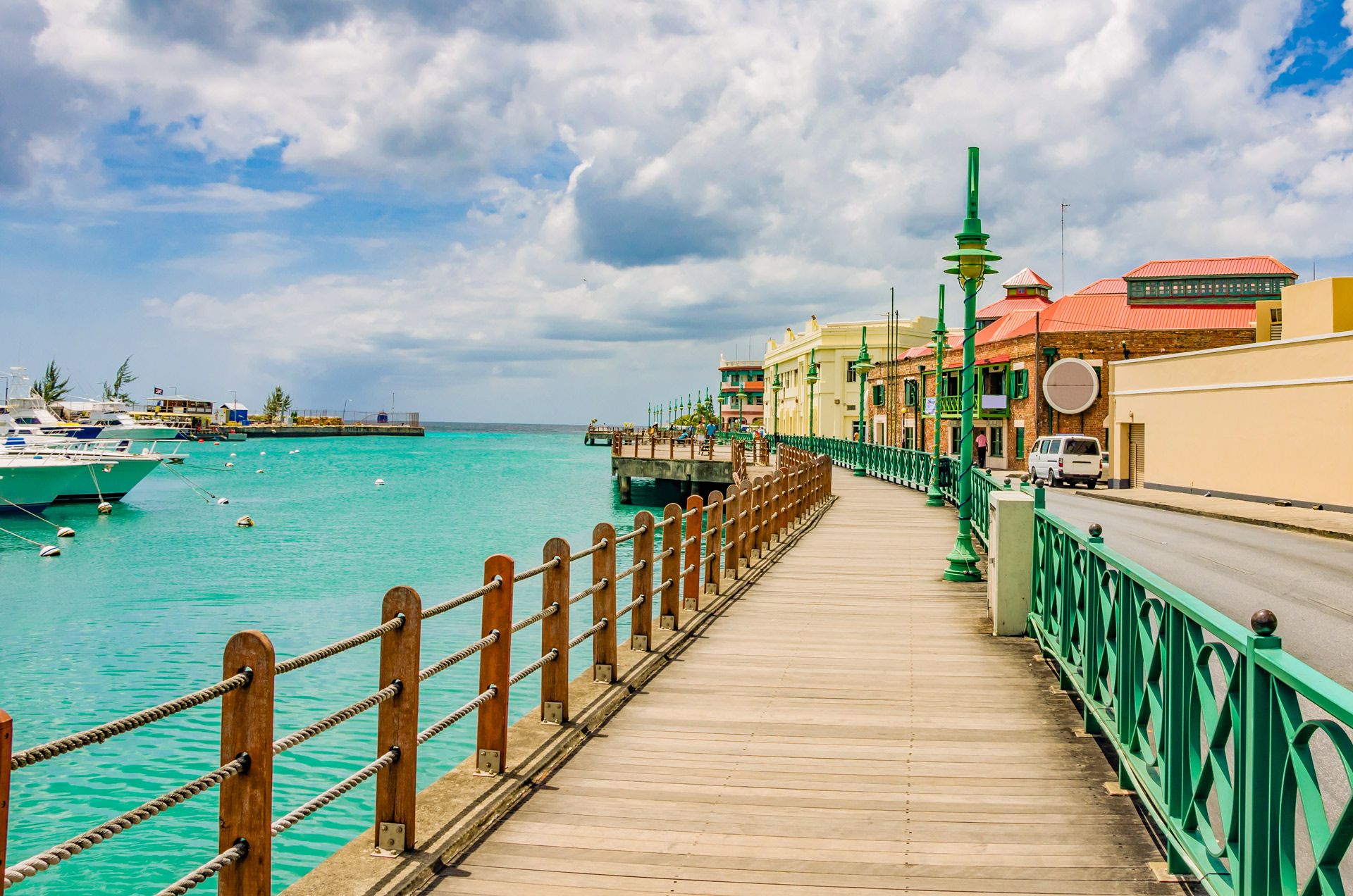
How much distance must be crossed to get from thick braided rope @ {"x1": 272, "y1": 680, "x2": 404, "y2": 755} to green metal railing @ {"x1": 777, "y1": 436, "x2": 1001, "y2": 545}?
1358cm

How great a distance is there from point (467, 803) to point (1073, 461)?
1535 inches

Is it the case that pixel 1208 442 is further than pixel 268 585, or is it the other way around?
pixel 1208 442

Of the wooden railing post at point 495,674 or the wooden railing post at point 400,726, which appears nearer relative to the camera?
the wooden railing post at point 400,726

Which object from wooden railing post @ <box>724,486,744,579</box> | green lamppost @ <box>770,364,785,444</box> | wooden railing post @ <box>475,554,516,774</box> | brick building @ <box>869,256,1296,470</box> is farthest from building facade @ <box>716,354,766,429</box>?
wooden railing post @ <box>475,554,516,774</box>

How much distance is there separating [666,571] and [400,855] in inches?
238

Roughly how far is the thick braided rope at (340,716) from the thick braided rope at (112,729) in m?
0.36

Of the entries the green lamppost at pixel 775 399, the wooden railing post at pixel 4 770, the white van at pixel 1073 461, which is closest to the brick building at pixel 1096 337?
the white van at pixel 1073 461

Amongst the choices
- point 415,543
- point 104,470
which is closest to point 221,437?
point 104,470

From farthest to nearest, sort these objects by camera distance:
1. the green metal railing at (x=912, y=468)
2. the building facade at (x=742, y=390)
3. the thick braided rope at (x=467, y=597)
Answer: the building facade at (x=742, y=390), the green metal railing at (x=912, y=468), the thick braided rope at (x=467, y=597)

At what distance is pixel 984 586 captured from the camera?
13.3 m

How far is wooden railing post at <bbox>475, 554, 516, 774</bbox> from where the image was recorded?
5684 millimetres

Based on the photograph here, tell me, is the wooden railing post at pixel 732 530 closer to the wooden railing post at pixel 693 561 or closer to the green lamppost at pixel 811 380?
the wooden railing post at pixel 693 561

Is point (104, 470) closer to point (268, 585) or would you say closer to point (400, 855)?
point (268, 585)

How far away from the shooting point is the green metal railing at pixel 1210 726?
2791 mm
